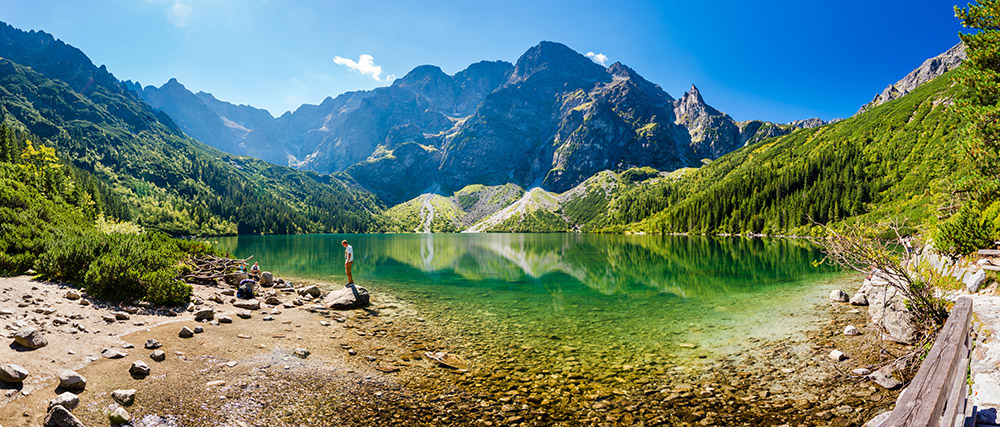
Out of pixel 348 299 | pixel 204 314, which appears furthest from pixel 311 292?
pixel 204 314

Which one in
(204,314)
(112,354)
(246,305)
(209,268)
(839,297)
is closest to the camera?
(112,354)

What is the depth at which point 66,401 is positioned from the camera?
330 inches

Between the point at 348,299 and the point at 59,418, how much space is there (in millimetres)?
16059

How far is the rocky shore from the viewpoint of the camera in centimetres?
974

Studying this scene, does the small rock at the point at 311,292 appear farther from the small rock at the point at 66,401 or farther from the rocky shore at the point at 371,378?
the small rock at the point at 66,401

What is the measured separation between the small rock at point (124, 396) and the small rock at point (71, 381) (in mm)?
728

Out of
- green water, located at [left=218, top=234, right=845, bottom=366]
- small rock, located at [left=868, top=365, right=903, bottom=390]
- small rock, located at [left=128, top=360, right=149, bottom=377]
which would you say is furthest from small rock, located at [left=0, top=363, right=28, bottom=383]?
small rock, located at [left=868, top=365, right=903, bottom=390]

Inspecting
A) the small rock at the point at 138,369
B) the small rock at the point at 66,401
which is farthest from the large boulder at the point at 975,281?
the small rock at the point at 138,369

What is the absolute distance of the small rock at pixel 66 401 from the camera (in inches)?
325

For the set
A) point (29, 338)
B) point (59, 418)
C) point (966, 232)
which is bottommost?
point (59, 418)

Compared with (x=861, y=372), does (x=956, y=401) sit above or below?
above

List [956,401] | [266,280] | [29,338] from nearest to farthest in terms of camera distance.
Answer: [956,401] → [29,338] → [266,280]

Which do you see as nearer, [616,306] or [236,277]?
[616,306]

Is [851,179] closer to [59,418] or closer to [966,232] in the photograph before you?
[966,232]
